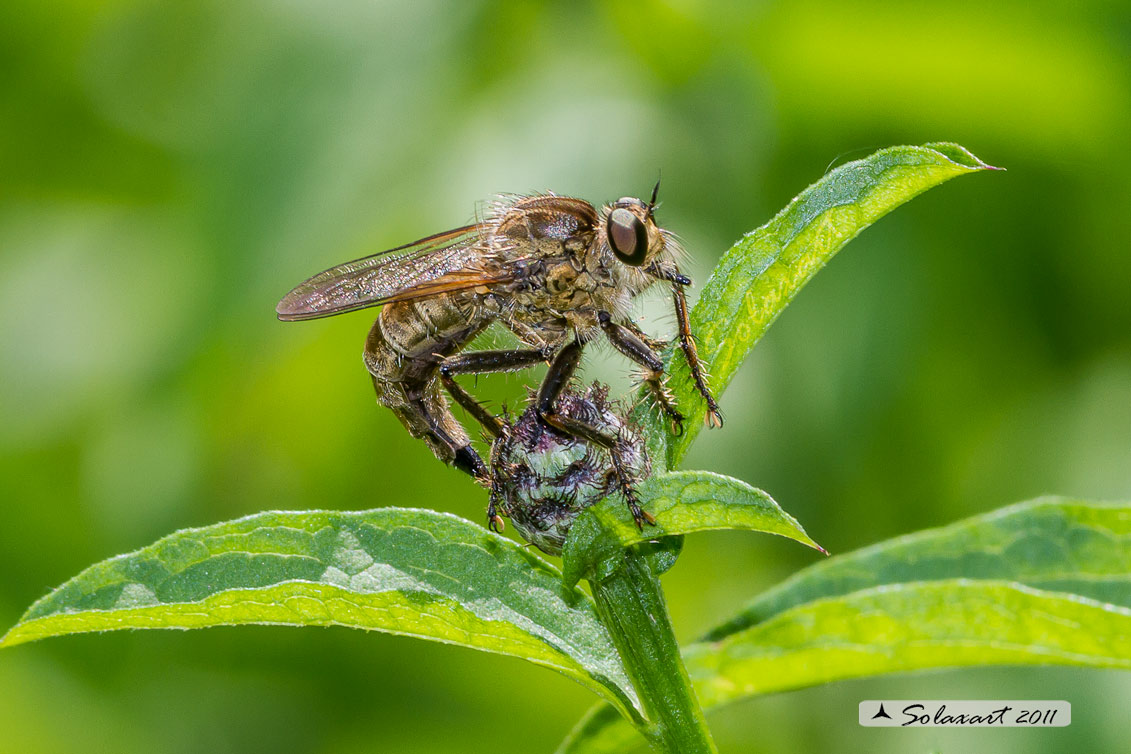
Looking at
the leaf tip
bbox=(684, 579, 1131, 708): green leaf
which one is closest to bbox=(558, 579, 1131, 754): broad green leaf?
bbox=(684, 579, 1131, 708): green leaf

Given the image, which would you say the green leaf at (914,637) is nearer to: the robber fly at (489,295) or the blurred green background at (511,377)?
the robber fly at (489,295)

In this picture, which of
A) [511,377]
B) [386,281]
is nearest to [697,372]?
[386,281]

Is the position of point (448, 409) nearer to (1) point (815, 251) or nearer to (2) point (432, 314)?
(2) point (432, 314)

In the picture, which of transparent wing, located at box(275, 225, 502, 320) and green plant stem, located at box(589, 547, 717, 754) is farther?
transparent wing, located at box(275, 225, 502, 320)

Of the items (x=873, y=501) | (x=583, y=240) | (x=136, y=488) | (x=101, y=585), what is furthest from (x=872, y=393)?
(x=101, y=585)

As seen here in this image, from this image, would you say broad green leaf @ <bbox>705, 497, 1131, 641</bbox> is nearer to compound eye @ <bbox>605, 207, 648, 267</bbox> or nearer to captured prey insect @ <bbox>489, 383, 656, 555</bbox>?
captured prey insect @ <bbox>489, 383, 656, 555</bbox>

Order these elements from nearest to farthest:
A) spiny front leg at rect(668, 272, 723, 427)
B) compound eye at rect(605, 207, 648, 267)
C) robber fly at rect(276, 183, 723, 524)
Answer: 1. spiny front leg at rect(668, 272, 723, 427)
2. compound eye at rect(605, 207, 648, 267)
3. robber fly at rect(276, 183, 723, 524)

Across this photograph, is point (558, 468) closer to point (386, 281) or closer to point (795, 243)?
point (795, 243)
